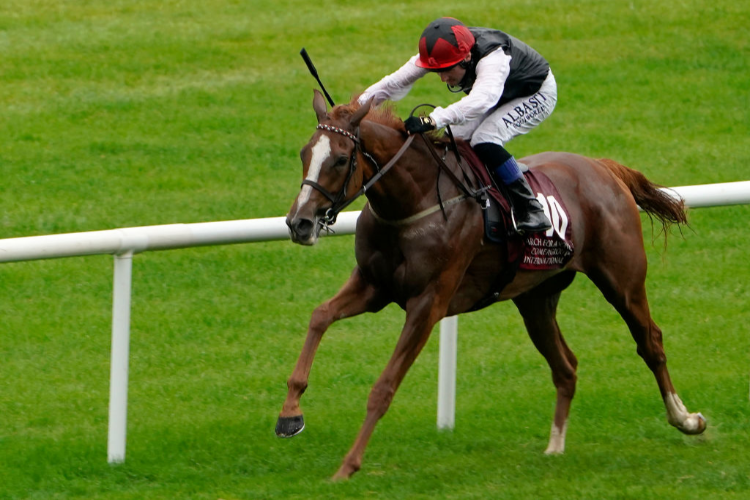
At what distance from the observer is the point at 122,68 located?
14141mm

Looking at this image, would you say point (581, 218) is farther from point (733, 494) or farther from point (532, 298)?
point (733, 494)

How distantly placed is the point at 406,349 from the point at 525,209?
0.92m

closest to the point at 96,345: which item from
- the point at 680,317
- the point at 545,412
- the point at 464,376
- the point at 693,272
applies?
the point at 464,376

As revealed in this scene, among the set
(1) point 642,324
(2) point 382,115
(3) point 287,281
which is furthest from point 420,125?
(3) point 287,281

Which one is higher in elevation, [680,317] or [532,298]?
[532,298]

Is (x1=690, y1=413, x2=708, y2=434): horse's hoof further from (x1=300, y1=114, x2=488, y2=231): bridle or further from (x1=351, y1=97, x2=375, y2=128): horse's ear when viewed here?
(x1=351, y1=97, x2=375, y2=128): horse's ear

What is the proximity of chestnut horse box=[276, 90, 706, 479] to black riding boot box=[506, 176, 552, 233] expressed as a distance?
0.55 feet

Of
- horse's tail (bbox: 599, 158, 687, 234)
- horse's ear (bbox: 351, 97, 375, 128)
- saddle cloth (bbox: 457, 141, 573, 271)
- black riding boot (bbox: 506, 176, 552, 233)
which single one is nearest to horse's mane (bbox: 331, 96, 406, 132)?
horse's ear (bbox: 351, 97, 375, 128)

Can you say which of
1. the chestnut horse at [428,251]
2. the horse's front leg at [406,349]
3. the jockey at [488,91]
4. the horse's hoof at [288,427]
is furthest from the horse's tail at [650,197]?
the horse's hoof at [288,427]

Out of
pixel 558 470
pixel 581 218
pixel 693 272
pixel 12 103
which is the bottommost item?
pixel 12 103

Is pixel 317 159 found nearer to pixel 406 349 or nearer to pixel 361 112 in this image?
pixel 361 112

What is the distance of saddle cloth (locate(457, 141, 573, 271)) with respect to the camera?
19.4ft

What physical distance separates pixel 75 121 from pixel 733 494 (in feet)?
29.7

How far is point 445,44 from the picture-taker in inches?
225
